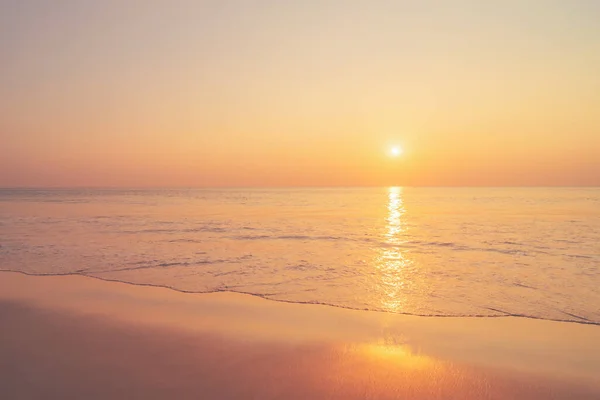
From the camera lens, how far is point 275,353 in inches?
266

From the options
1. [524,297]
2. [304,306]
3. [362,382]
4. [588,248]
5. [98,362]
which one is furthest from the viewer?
[588,248]

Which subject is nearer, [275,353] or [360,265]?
[275,353]

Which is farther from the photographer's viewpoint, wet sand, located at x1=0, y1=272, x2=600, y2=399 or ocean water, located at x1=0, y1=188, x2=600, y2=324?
ocean water, located at x1=0, y1=188, x2=600, y2=324

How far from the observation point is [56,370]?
599 centimetres

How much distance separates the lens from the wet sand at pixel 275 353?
5.54 metres

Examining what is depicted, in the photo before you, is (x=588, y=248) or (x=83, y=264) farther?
(x=588, y=248)

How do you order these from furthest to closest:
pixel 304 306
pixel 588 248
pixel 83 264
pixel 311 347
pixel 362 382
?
pixel 588 248 → pixel 83 264 → pixel 304 306 → pixel 311 347 → pixel 362 382

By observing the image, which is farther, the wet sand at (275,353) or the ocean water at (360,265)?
the ocean water at (360,265)

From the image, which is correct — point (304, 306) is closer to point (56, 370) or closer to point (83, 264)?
point (56, 370)

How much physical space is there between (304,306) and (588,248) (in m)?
15.4

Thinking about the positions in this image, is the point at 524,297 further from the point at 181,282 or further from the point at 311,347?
the point at 181,282

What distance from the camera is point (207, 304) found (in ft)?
32.4

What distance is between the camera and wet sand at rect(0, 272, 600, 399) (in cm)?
554

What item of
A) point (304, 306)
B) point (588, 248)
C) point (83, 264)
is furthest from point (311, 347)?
point (588, 248)
